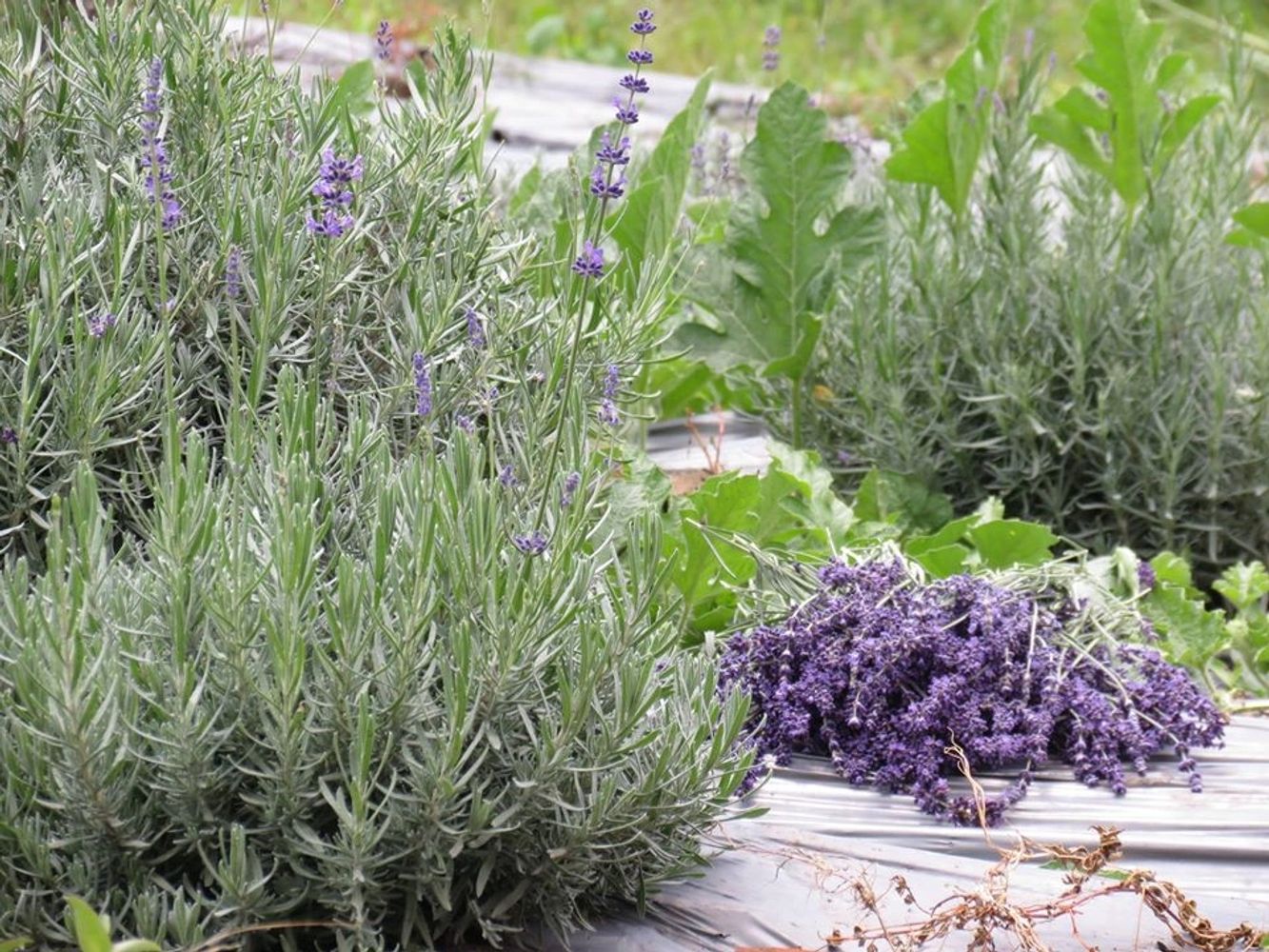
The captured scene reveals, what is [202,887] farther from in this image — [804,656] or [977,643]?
[977,643]

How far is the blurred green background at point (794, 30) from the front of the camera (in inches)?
355

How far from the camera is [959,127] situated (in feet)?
12.1

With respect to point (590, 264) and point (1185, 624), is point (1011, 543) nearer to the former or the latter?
point (1185, 624)

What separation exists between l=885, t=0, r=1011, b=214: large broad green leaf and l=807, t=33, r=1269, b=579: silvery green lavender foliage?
0.27 ft

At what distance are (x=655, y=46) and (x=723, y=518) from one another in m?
7.16

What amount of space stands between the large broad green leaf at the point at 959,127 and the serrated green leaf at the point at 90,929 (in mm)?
2663

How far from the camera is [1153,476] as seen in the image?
11.6 ft

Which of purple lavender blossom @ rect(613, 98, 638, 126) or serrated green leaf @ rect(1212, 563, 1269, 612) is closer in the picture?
purple lavender blossom @ rect(613, 98, 638, 126)

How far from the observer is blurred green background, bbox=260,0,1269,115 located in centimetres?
902

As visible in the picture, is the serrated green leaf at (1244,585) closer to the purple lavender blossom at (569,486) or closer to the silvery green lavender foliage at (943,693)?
the silvery green lavender foliage at (943,693)

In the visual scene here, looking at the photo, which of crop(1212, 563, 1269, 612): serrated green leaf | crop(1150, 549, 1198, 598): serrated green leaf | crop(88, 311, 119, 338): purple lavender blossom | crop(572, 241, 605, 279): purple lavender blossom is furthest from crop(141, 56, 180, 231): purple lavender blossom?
crop(1212, 563, 1269, 612): serrated green leaf

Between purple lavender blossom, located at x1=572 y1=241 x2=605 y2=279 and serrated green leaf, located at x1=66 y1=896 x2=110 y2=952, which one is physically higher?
purple lavender blossom, located at x1=572 y1=241 x2=605 y2=279

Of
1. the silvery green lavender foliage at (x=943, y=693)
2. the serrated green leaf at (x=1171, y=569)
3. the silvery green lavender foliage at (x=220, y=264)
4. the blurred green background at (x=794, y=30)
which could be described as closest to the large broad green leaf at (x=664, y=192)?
the silvery green lavender foliage at (x=220, y=264)

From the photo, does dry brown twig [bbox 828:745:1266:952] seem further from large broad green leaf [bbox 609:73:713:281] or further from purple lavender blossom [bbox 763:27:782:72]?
purple lavender blossom [bbox 763:27:782:72]
